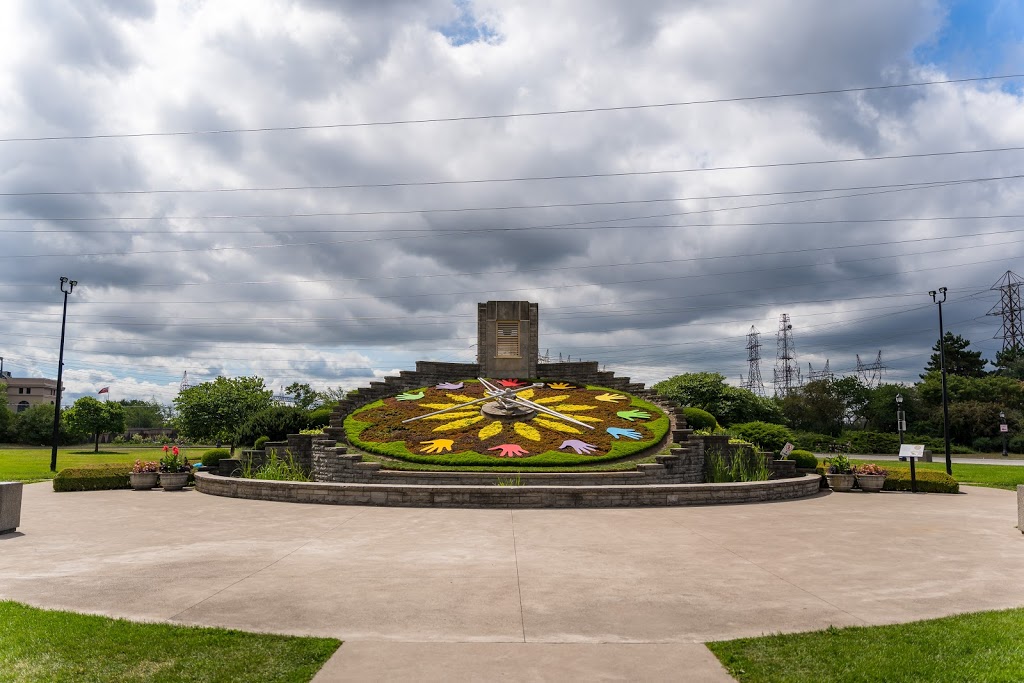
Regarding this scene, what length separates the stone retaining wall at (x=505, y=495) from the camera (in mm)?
13695

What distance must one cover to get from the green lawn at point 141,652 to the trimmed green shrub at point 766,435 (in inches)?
792

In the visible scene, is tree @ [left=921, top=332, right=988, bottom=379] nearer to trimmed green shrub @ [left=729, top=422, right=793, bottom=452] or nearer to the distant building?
trimmed green shrub @ [left=729, top=422, right=793, bottom=452]

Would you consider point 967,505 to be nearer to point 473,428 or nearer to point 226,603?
point 473,428

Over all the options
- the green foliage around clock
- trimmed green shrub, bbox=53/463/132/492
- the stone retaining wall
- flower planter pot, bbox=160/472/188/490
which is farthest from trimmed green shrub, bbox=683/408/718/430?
trimmed green shrub, bbox=53/463/132/492

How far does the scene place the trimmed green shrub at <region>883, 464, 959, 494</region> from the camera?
59.8 ft

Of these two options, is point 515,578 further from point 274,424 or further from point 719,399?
point 719,399

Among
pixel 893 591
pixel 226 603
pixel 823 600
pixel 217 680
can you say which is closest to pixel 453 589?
pixel 226 603

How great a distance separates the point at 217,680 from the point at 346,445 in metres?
14.9

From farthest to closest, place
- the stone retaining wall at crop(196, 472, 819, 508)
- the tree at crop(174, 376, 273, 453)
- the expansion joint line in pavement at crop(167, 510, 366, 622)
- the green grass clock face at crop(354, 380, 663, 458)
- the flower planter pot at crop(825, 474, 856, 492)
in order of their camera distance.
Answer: the tree at crop(174, 376, 273, 453)
the flower planter pot at crop(825, 474, 856, 492)
the green grass clock face at crop(354, 380, 663, 458)
the stone retaining wall at crop(196, 472, 819, 508)
the expansion joint line in pavement at crop(167, 510, 366, 622)

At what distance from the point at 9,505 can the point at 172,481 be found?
7.79m

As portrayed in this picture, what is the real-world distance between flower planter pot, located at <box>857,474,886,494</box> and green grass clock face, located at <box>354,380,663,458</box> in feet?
21.4

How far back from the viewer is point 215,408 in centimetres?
3981

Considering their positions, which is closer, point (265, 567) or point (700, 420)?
point (265, 567)

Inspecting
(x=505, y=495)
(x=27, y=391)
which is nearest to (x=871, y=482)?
(x=505, y=495)
